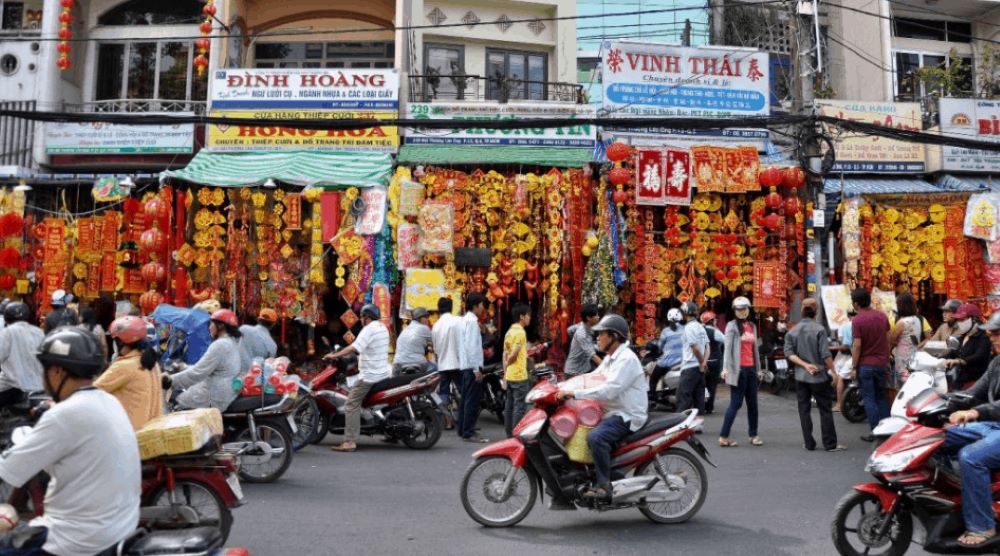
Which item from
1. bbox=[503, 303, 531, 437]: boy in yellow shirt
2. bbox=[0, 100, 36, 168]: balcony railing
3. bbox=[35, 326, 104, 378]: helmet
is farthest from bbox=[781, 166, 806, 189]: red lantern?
bbox=[0, 100, 36, 168]: balcony railing

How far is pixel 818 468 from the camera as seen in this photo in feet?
27.8

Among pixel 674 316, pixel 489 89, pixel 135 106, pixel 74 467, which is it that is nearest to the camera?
pixel 74 467

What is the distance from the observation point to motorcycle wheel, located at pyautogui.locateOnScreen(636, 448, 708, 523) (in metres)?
6.30

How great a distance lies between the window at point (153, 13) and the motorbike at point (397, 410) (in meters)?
10.5

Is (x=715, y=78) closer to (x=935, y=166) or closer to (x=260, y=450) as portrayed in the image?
(x=935, y=166)

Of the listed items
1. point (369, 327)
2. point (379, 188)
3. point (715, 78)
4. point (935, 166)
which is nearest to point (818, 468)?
point (369, 327)

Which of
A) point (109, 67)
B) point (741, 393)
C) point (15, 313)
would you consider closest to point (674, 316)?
point (741, 393)

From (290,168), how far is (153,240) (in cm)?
235

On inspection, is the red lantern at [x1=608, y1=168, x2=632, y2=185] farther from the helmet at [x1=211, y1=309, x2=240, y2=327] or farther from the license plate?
the license plate

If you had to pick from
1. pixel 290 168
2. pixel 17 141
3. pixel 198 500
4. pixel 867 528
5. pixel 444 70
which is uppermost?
pixel 444 70

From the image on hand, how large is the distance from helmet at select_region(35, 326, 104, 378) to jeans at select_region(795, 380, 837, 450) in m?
7.65

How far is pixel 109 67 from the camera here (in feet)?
55.5

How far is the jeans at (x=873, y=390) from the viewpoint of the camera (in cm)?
898

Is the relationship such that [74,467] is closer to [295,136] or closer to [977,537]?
[977,537]
